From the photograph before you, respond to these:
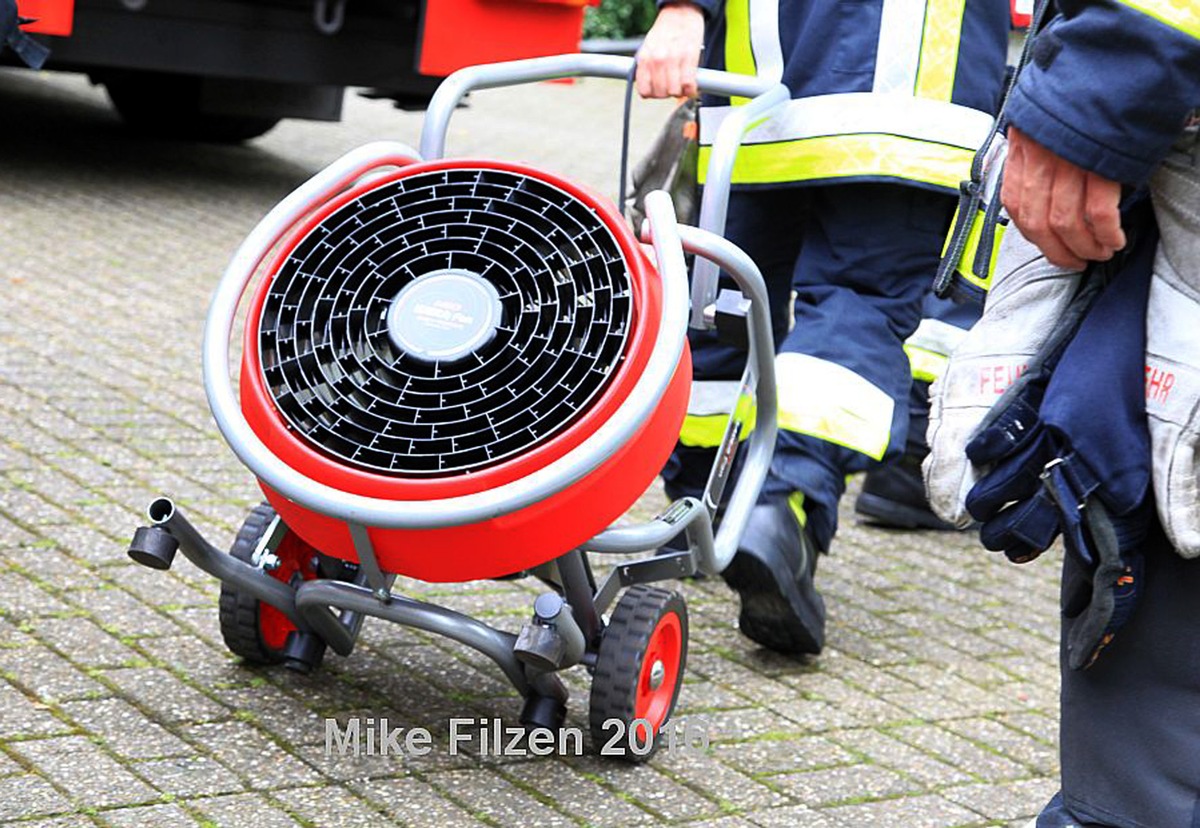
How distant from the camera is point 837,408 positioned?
132 inches

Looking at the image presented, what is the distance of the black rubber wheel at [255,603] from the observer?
2.95 meters

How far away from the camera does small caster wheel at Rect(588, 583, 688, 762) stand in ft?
9.14

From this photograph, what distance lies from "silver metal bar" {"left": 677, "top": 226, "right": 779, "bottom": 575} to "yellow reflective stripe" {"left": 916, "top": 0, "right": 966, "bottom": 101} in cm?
54

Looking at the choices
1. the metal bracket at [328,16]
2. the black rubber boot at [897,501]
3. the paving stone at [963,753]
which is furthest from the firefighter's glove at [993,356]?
the metal bracket at [328,16]

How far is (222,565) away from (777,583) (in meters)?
1.02

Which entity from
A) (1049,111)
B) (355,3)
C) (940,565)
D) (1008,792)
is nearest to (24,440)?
(940,565)

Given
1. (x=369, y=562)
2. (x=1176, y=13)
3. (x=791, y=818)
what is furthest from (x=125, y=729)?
(x=1176, y=13)

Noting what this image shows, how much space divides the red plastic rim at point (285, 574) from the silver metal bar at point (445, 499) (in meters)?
0.45

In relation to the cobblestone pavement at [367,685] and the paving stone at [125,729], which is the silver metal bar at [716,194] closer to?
the cobblestone pavement at [367,685]

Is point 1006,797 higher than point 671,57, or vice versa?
point 671,57

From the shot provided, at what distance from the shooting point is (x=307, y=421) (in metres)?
2.51

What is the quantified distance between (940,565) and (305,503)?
2169 mm

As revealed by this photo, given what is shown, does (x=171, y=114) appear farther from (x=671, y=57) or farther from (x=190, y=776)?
(x=190, y=776)

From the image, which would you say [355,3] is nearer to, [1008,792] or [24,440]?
[24,440]
